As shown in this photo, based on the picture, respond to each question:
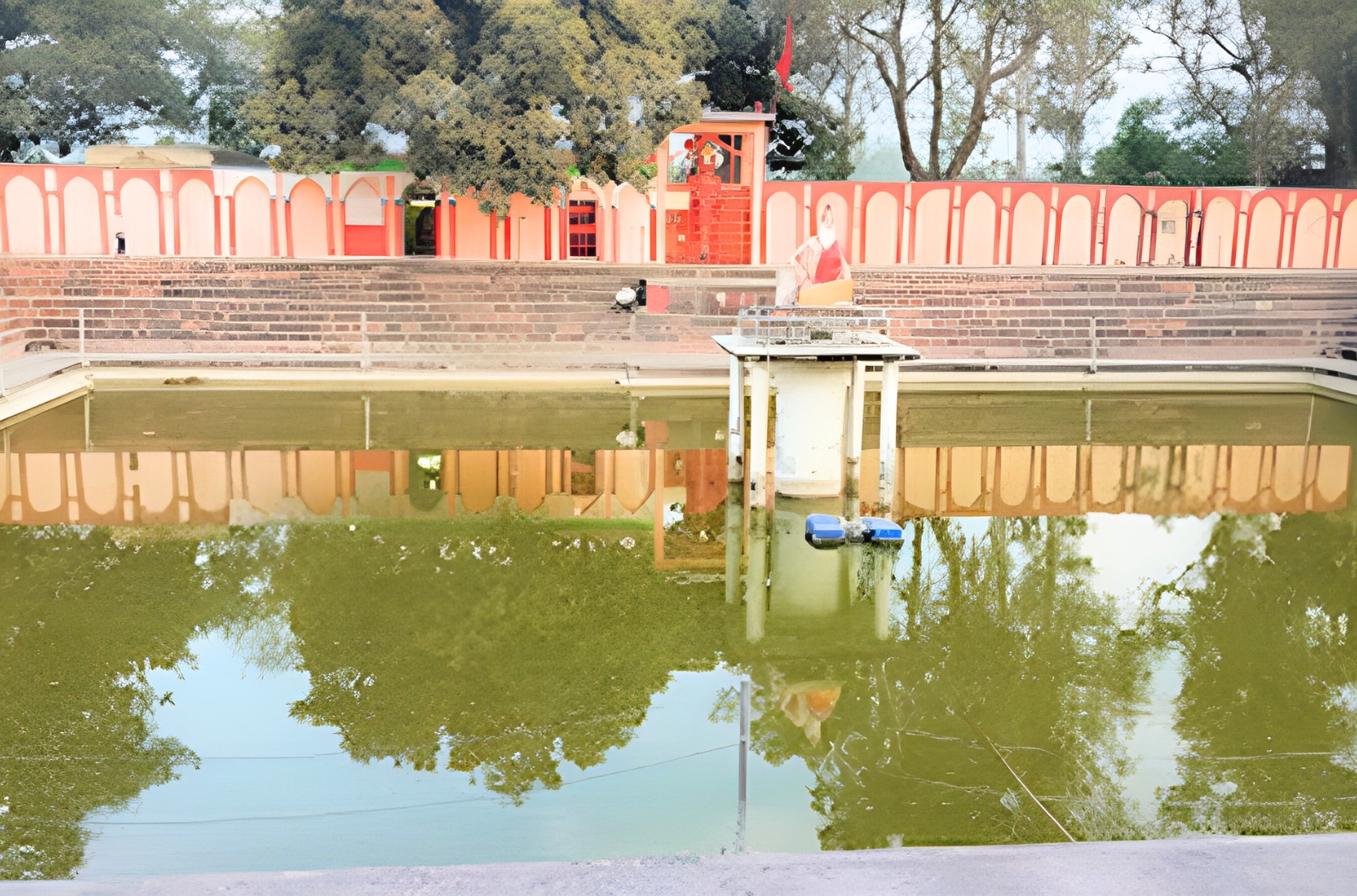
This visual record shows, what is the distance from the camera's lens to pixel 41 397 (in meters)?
15.6

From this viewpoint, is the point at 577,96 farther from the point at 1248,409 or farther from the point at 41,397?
the point at 1248,409

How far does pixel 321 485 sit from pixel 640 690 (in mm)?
5670

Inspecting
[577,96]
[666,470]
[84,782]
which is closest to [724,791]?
[84,782]

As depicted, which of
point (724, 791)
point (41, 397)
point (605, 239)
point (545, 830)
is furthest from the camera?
point (605, 239)

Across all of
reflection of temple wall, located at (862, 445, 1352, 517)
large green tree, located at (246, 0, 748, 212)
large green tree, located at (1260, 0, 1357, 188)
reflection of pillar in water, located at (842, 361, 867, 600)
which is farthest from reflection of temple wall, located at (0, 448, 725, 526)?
large green tree, located at (1260, 0, 1357, 188)

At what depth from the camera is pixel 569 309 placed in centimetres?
2006

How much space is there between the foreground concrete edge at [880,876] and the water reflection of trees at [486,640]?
1.22 metres

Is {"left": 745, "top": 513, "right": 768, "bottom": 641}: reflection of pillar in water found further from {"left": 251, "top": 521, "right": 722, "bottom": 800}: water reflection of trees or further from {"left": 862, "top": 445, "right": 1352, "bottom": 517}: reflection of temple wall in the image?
{"left": 862, "top": 445, "right": 1352, "bottom": 517}: reflection of temple wall

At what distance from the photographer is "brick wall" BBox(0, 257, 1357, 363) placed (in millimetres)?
19453

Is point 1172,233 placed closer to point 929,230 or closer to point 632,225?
point 929,230

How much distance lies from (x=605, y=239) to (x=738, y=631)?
14.9 m

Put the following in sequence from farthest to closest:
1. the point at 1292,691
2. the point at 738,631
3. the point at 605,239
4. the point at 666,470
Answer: the point at 605,239 < the point at 666,470 < the point at 738,631 < the point at 1292,691

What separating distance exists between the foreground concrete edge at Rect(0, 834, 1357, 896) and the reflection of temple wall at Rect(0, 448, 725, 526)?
646 cm

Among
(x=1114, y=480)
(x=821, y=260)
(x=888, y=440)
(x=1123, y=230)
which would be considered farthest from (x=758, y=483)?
(x=1123, y=230)
